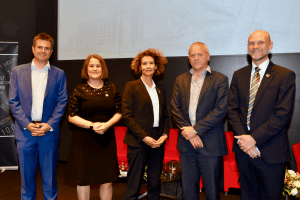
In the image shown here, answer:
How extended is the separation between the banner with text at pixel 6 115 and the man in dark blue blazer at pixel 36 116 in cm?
253

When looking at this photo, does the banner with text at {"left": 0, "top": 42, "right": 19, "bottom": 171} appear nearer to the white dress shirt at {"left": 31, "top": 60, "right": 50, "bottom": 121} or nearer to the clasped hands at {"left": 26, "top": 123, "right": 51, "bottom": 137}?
the white dress shirt at {"left": 31, "top": 60, "right": 50, "bottom": 121}

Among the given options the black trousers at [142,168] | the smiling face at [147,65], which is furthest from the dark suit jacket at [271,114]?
the smiling face at [147,65]

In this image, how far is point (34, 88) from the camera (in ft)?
8.46

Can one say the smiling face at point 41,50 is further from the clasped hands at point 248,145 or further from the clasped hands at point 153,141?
the clasped hands at point 248,145

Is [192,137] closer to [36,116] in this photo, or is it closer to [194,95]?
[194,95]

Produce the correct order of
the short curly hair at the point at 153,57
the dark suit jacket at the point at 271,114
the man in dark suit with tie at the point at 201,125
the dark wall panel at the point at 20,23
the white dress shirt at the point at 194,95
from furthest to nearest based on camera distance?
the dark wall panel at the point at 20,23 < the short curly hair at the point at 153,57 < the white dress shirt at the point at 194,95 < the man in dark suit with tie at the point at 201,125 < the dark suit jacket at the point at 271,114

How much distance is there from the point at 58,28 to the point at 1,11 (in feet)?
4.05

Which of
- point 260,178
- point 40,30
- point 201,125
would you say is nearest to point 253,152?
point 260,178

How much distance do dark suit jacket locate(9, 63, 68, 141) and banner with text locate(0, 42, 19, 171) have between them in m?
2.52

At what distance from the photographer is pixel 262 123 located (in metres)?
2.04

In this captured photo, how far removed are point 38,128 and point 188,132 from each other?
1523 mm

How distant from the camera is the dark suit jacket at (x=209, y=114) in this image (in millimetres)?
2230

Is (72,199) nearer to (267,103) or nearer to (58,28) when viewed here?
(267,103)

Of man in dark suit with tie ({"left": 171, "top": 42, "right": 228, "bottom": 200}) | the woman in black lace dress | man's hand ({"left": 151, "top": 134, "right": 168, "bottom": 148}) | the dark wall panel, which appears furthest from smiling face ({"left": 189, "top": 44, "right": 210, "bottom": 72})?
the dark wall panel
